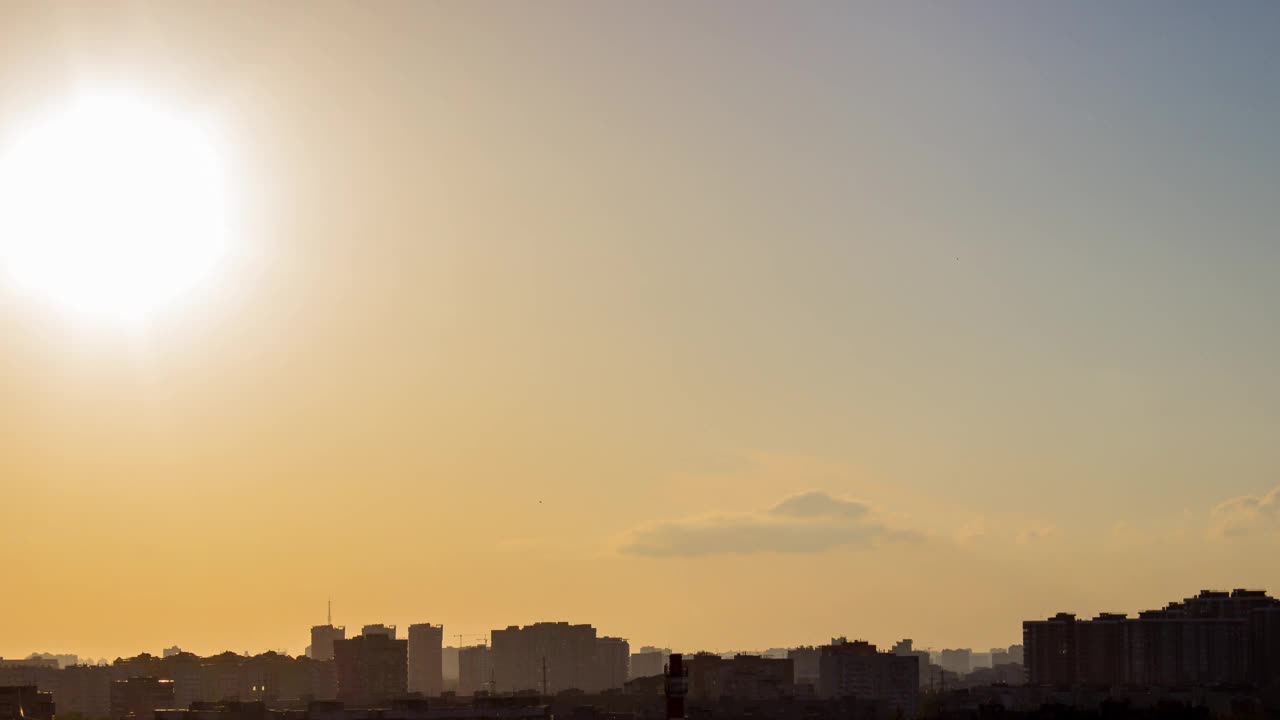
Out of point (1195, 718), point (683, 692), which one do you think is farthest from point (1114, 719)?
point (683, 692)

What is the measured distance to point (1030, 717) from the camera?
194 meters

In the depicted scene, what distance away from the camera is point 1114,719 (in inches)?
7397

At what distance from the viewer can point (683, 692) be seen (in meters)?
80.8

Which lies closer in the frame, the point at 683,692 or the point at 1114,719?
the point at 683,692

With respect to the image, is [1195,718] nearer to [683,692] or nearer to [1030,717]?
[1030,717]

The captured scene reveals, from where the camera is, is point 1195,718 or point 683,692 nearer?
point 683,692

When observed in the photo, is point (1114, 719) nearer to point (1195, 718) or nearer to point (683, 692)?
point (1195, 718)

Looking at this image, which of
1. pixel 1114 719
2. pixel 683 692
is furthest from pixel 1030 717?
pixel 683 692

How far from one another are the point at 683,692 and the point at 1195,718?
126m

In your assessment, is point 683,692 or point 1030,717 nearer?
point 683,692

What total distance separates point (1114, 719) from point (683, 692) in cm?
11972

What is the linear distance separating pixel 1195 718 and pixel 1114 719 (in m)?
9.65

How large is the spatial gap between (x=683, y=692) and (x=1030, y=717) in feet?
404

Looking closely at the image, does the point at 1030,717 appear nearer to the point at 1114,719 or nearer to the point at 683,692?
the point at 1114,719
